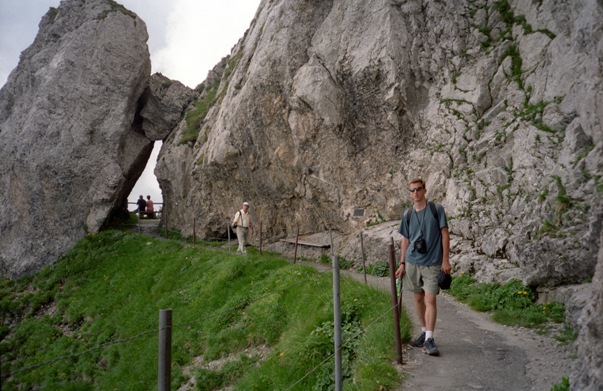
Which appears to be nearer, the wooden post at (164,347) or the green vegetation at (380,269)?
the wooden post at (164,347)

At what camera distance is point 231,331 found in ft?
38.5

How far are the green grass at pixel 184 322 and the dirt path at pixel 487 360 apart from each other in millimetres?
520

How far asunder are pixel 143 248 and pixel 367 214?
1345 cm

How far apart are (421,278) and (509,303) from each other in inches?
152

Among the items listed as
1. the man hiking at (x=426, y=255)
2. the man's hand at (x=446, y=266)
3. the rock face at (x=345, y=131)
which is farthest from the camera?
the rock face at (x=345, y=131)

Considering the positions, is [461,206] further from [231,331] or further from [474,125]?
[231,331]

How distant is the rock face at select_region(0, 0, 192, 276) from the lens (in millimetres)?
26859

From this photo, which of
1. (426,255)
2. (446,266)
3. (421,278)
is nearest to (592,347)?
(446,266)

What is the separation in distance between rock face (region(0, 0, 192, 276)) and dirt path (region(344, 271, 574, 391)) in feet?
83.6

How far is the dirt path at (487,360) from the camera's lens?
5.62 m

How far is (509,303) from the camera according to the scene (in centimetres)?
930

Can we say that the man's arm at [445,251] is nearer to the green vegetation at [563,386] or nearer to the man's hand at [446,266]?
the man's hand at [446,266]

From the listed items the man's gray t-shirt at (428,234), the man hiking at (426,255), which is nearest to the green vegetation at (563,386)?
the man hiking at (426,255)

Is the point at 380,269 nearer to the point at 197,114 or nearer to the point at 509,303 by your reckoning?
the point at 509,303
